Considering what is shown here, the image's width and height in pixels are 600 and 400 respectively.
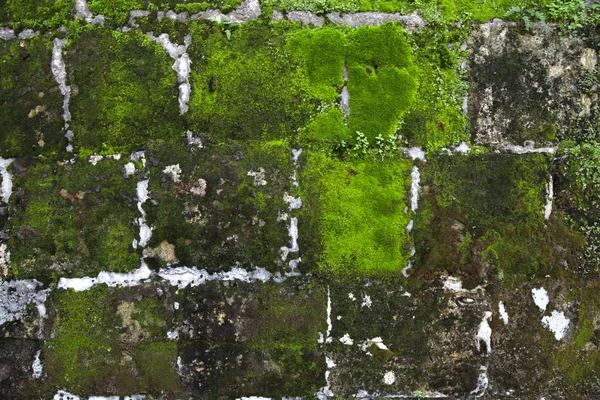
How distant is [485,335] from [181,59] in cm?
387

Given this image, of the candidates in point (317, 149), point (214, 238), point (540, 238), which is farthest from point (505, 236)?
point (214, 238)

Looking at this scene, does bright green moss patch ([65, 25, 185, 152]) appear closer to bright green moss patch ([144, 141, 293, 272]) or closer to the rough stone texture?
bright green moss patch ([144, 141, 293, 272])

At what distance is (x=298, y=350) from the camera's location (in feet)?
12.6

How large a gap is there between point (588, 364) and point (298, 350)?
2745mm

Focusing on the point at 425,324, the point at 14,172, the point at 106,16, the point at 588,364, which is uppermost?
the point at 106,16

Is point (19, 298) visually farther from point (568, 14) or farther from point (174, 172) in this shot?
point (568, 14)

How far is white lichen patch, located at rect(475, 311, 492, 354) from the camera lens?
3893 mm

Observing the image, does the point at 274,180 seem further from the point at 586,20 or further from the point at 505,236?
the point at 586,20

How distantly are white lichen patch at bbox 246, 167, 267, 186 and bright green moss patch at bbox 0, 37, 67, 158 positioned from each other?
5.94 ft

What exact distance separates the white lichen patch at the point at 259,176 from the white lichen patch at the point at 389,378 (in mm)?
2097

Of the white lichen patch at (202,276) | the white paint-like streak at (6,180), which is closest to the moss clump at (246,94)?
the white lichen patch at (202,276)

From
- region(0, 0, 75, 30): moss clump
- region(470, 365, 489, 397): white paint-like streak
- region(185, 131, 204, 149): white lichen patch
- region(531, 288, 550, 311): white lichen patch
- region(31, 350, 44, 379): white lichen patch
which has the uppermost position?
region(0, 0, 75, 30): moss clump

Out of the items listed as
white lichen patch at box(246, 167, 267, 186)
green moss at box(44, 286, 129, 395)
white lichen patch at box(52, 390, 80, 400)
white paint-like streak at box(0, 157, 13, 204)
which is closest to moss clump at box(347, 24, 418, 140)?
white lichen patch at box(246, 167, 267, 186)

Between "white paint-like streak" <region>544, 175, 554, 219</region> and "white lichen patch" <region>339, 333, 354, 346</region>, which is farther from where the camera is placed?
"white paint-like streak" <region>544, 175, 554, 219</region>
